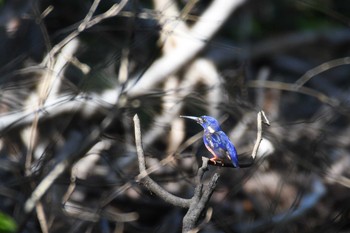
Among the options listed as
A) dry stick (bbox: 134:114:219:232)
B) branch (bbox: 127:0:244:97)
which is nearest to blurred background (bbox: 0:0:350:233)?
branch (bbox: 127:0:244:97)

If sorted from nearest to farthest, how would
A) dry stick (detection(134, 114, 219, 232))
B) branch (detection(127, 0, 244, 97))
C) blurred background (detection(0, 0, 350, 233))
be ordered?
dry stick (detection(134, 114, 219, 232)) < blurred background (detection(0, 0, 350, 233)) < branch (detection(127, 0, 244, 97))

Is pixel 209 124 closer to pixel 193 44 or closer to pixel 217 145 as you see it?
pixel 217 145

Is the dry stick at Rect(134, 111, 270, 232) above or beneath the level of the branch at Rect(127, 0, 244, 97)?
above

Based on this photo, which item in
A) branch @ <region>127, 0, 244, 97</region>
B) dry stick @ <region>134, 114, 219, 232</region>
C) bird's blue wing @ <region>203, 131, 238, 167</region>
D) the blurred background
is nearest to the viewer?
dry stick @ <region>134, 114, 219, 232</region>

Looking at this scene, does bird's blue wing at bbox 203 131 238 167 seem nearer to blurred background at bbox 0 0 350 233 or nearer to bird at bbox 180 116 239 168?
bird at bbox 180 116 239 168

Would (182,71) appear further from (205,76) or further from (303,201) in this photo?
(303,201)

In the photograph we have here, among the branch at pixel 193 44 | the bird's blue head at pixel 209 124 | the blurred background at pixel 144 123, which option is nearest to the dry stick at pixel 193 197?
the bird's blue head at pixel 209 124

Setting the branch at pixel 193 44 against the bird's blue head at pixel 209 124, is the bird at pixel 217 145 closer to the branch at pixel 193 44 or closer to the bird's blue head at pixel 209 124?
the bird's blue head at pixel 209 124

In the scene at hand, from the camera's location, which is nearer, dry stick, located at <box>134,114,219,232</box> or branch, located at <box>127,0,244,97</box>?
dry stick, located at <box>134,114,219,232</box>
